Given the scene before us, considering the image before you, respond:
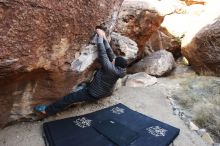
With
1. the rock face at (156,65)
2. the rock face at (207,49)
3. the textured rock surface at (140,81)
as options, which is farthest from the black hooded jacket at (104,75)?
the rock face at (207,49)

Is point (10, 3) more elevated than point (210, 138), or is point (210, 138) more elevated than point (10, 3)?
point (10, 3)

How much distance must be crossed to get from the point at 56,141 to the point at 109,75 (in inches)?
62.4

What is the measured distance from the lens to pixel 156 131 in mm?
4539

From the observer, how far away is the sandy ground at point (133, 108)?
4297mm

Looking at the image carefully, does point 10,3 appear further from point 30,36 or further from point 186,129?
point 186,129

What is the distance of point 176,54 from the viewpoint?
10.5 meters

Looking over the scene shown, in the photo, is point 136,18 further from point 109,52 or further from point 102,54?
point 102,54

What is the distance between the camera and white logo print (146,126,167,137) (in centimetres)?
445

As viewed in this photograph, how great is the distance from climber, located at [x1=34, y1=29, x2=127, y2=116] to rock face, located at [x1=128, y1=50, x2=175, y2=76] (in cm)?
320

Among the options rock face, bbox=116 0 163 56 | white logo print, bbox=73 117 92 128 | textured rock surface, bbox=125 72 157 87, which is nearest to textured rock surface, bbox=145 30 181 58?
rock face, bbox=116 0 163 56

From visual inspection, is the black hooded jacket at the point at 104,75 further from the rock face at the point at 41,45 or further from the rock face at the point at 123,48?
the rock face at the point at 123,48

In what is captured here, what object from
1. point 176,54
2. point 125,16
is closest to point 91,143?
point 125,16

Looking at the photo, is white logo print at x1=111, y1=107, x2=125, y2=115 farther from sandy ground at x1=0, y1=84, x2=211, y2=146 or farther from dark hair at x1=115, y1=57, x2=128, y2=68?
dark hair at x1=115, y1=57, x2=128, y2=68

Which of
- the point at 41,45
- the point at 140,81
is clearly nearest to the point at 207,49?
the point at 140,81
